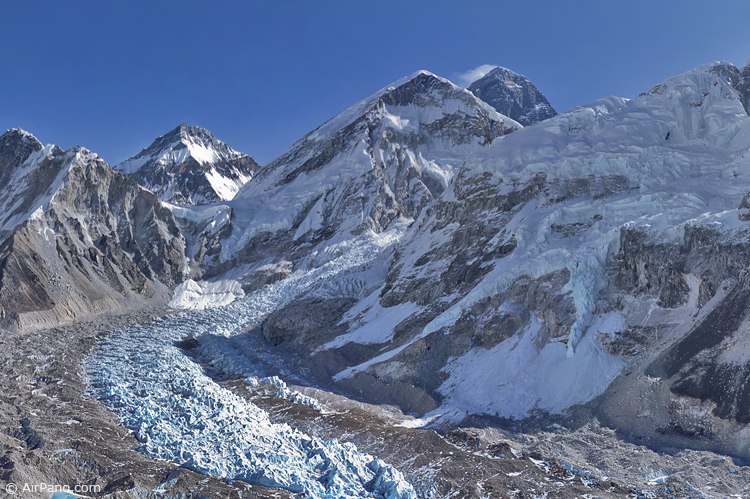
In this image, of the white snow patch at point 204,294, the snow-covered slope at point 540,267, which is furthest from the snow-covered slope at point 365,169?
the snow-covered slope at point 540,267

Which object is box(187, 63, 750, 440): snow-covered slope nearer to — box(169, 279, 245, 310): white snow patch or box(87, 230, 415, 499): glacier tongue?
box(169, 279, 245, 310): white snow patch

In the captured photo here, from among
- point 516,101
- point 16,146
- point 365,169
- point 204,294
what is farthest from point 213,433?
point 516,101

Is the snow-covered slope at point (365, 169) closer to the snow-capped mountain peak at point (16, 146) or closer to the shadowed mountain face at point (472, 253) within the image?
the shadowed mountain face at point (472, 253)

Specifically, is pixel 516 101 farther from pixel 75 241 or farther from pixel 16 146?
pixel 75 241

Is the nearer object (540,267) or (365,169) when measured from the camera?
(540,267)

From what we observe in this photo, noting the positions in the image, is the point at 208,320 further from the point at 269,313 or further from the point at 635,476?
the point at 635,476

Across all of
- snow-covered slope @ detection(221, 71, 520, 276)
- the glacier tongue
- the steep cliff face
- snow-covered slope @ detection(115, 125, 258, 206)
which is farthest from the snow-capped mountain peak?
the glacier tongue
